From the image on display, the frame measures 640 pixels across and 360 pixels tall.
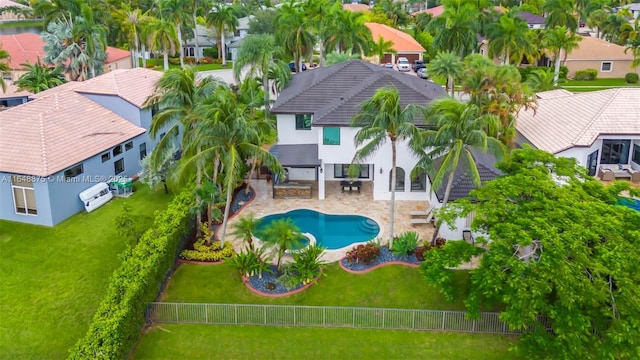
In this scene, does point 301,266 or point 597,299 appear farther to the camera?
point 301,266

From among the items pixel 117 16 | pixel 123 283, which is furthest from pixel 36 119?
pixel 117 16

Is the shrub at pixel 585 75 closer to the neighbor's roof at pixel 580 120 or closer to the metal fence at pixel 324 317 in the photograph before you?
the neighbor's roof at pixel 580 120

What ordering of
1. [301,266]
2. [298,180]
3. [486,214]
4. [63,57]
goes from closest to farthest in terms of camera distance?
[486,214], [301,266], [298,180], [63,57]

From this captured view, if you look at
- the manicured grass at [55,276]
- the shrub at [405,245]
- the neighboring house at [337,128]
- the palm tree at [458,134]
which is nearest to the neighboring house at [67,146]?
the manicured grass at [55,276]

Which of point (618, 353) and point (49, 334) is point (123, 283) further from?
point (618, 353)

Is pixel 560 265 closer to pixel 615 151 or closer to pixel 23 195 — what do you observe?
pixel 615 151

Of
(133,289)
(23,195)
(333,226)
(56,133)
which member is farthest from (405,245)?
(56,133)
